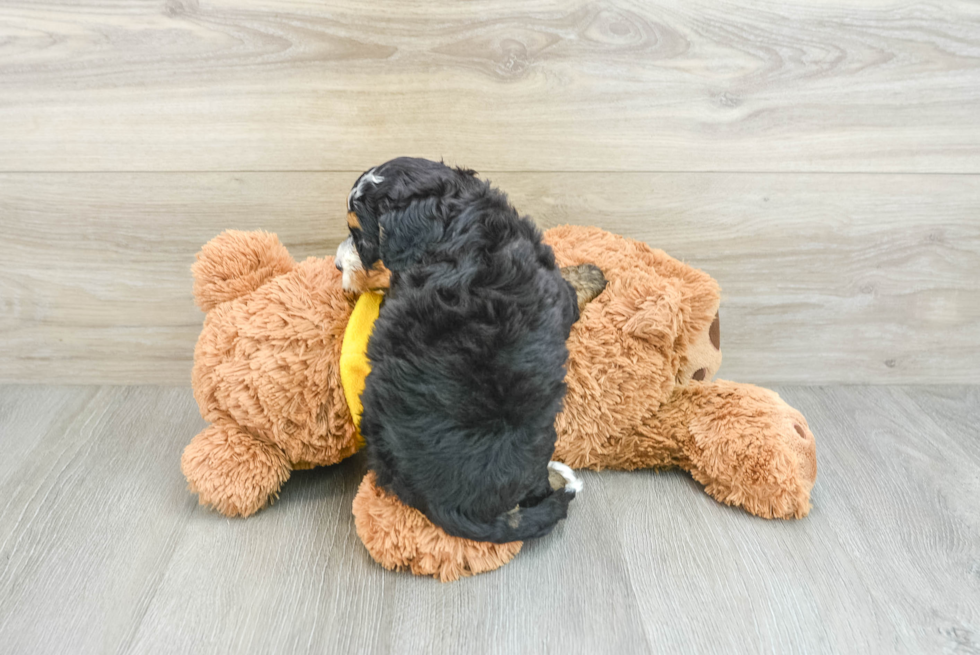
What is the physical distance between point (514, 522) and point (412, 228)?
0.32 metres

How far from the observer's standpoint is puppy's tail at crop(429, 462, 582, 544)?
668 millimetres

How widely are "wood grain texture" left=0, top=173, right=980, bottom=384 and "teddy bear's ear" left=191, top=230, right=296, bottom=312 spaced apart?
161mm

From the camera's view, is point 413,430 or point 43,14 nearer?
point 413,430

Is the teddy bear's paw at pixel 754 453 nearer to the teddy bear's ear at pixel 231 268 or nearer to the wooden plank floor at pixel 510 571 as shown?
the wooden plank floor at pixel 510 571

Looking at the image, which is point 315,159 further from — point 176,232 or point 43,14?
point 43,14

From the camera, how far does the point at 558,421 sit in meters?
0.85

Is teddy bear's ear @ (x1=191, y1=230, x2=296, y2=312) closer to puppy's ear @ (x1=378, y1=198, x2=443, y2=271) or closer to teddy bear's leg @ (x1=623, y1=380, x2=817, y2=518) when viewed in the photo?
puppy's ear @ (x1=378, y1=198, x2=443, y2=271)

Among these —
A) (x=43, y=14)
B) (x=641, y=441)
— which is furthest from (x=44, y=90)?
(x=641, y=441)

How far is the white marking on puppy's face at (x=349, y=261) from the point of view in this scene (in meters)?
0.71

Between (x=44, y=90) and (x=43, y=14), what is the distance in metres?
0.10

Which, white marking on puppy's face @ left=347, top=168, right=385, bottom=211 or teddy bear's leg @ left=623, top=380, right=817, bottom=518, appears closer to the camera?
white marking on puppy's face @ left=347, top=168, right=385, bottom=211

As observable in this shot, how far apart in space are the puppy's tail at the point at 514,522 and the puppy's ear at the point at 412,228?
26cm

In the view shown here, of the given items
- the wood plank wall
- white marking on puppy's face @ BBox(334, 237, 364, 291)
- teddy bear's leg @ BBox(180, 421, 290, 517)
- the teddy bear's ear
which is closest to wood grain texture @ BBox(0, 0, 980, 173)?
the wood plank wall

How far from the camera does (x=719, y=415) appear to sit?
85 cm
